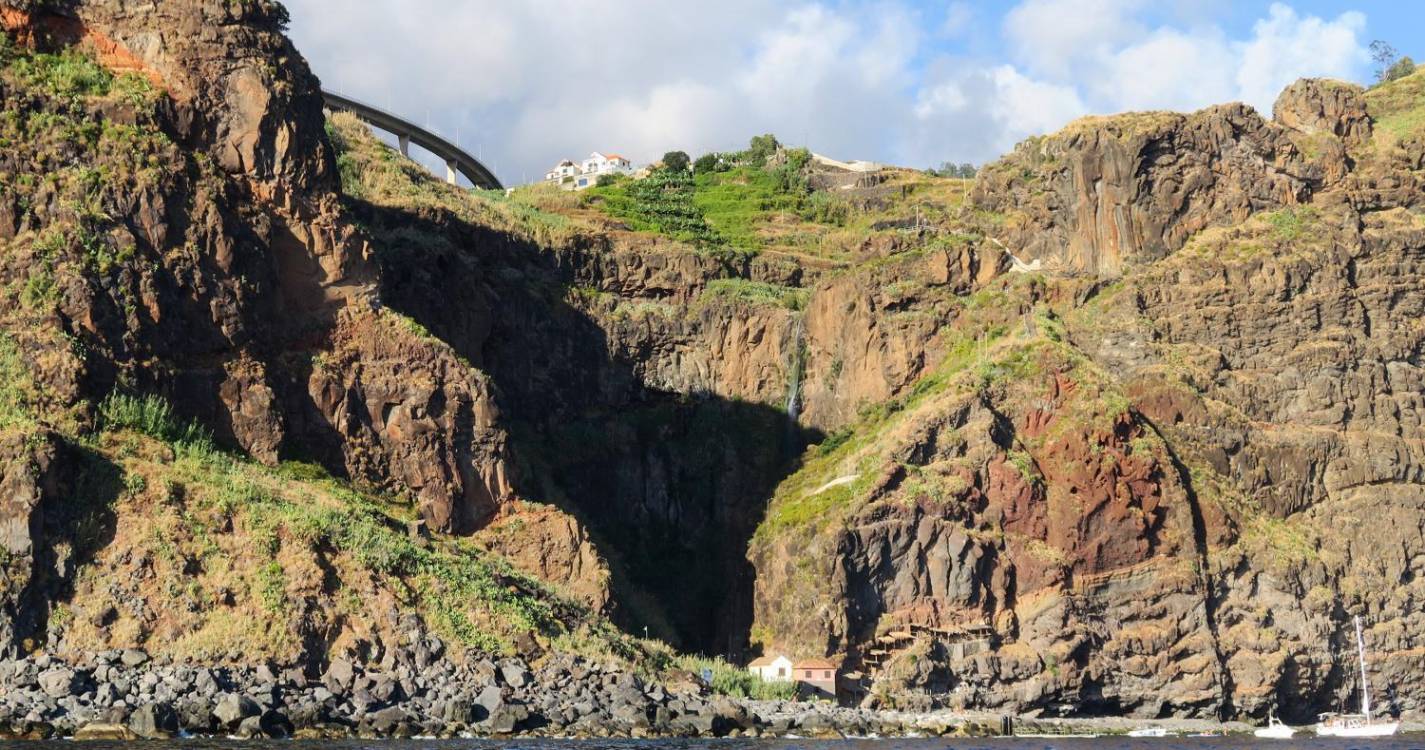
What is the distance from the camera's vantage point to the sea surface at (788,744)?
212 feet

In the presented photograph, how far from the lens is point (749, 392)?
122 meters

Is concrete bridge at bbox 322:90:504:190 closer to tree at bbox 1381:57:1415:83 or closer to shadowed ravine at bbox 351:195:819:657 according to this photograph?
shadowed ravine at bbox 351:195:819:657

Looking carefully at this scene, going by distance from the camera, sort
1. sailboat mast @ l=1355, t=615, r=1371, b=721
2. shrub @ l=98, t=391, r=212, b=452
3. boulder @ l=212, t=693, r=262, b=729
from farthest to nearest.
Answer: sailboat mast @ l=1355, t=615, r=1371, b=721 < shrub @ l=98, t=391, r=212, b=452 < boulder @ l=212, t=693, r=262, b=729

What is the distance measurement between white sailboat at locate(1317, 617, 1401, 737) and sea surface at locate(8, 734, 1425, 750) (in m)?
1.42

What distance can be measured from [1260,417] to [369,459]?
49726 mm

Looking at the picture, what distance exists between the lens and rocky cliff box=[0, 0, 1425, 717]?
81.2 meters

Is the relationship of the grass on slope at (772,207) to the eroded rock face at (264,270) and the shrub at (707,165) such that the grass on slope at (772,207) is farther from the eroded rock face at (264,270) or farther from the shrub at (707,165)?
the eroded rock face at (264,270)

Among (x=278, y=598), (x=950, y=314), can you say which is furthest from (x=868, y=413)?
(x=278, y=598)

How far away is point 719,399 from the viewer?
399 feet

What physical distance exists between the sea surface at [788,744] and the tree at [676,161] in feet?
266

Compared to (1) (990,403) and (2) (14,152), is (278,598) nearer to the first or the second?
(2) (14,152)

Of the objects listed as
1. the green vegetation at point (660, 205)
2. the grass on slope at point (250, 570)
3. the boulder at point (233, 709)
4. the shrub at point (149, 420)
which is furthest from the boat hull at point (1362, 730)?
the shrub at point (149, 420)

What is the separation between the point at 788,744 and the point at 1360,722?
38152 millimetres

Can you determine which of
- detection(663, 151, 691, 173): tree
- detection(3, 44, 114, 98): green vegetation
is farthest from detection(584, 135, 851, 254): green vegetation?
detection(3, 44, 114, 98): green vegetation
